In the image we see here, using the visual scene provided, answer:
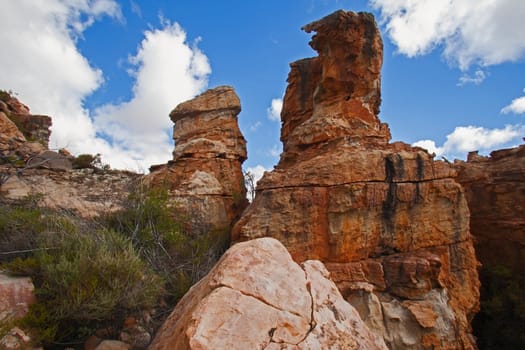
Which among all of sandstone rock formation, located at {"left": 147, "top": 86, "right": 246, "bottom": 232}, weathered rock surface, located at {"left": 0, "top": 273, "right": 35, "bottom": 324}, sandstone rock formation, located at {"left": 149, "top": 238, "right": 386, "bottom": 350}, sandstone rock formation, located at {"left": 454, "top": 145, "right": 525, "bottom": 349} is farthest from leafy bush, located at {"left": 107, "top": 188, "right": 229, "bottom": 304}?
sandstone rock formation, located at {"left": 454, "top": 145, "right": 525, "bottom": 349}

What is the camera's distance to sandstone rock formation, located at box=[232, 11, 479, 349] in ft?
20.1

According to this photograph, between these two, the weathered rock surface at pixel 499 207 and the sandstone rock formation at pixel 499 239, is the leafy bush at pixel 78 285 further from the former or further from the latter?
the weathered rock surface at pixel 499 207

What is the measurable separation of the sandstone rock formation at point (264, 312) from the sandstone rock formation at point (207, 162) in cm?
566

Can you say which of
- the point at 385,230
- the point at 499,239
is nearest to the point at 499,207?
the point at 499,239

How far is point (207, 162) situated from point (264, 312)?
A: 745 centimetres

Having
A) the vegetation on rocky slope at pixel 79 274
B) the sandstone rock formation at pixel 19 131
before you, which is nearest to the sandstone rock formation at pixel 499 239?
the vegetation on rocky slope at pixel 79 274

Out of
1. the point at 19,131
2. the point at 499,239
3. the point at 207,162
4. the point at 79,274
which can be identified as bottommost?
the point at 79,274

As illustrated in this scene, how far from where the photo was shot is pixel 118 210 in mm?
7328

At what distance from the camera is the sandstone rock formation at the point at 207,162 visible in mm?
8867

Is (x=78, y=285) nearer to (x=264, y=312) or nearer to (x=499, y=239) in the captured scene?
(x=264, y=312)

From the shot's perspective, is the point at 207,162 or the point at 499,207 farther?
the point at 499,207

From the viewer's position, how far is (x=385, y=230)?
6.74 metres

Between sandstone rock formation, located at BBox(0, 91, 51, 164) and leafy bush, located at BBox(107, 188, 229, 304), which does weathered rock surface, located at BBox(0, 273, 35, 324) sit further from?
sandstone rock formation, located at BBox(0, 91, 51, 164)

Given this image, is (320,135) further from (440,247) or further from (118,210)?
(118,210)
